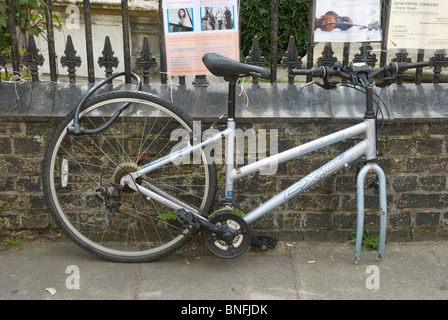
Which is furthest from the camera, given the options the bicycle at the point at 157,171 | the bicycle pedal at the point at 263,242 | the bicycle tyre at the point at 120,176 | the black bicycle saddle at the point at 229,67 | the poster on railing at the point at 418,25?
the poster on railing at the point at 418,25

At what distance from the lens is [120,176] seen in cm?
349

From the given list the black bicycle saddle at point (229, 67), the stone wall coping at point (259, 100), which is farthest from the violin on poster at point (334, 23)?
the black bicycle saddle at point (229, 67)

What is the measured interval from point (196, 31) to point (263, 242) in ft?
4.95

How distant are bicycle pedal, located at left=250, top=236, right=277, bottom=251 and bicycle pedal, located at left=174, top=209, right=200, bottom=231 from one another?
44 cm

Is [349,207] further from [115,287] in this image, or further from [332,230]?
[115,287]

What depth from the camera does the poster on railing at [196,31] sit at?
369 centimetres

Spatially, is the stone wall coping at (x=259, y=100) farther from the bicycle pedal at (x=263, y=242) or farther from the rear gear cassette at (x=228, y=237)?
the bicycle pedal at (x=263, y=242)

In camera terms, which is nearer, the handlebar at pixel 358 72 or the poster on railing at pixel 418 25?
the handlebar at pixel 358 72

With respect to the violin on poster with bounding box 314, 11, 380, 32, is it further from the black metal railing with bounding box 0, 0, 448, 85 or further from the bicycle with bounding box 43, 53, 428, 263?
the bicycle with bounding box 43, 53, 428, 263

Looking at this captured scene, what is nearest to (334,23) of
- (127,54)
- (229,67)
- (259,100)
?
(259,100)

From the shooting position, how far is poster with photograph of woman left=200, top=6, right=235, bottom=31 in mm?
3697

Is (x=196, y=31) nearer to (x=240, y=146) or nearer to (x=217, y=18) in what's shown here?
(x=217, y=18)

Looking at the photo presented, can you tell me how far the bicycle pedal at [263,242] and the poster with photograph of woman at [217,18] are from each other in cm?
145

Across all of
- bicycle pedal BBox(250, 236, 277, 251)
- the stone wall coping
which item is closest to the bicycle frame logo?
the stone wall coping
